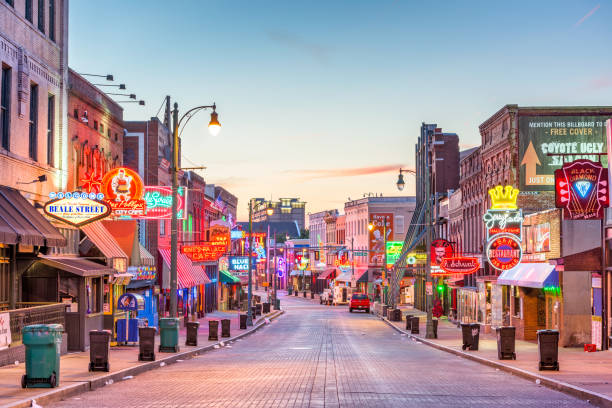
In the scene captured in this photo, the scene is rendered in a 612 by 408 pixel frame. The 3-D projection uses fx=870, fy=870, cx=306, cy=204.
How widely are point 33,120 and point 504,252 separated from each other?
18503mm

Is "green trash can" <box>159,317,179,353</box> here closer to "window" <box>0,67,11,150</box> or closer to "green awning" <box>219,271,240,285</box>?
"window" <box>0,67,11,150</box>

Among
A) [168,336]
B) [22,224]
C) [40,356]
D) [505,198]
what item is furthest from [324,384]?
[505,198]

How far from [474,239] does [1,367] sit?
37.8 meters

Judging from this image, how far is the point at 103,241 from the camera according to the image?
33.2 m

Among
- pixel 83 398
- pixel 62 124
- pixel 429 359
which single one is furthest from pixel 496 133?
pixel 83 398

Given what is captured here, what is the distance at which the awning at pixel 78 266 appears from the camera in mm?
27453

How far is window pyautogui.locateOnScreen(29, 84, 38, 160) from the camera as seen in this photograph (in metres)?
28.7

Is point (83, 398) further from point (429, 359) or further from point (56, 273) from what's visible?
point (429, 359)

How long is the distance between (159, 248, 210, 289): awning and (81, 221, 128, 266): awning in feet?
38.4

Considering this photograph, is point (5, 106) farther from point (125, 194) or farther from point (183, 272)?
point (183, 272)

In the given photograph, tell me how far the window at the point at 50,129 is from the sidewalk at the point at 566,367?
15.9 meters

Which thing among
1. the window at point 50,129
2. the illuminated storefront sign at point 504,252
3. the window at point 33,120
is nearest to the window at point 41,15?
the window at point 33,120

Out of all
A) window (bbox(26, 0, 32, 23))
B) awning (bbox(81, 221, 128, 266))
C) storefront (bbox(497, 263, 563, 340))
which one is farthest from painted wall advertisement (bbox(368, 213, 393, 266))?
window (bbox(26, 0, 32, 23))

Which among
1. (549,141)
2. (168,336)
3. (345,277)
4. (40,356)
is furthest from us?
(345,277)
